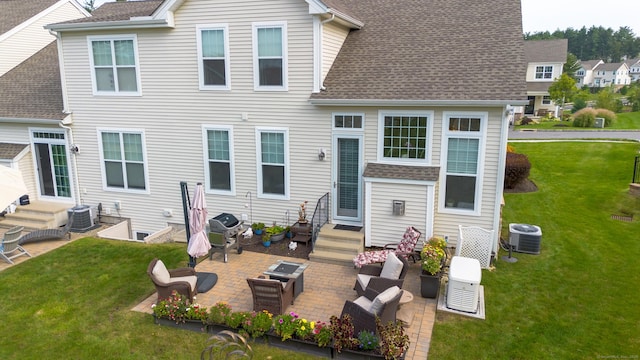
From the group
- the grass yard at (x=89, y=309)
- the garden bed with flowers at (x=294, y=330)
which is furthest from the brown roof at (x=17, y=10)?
the garden bed with flowers at (x=294, y=330)

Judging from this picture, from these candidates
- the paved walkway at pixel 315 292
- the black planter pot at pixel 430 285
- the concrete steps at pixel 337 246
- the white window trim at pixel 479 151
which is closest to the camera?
the paved walkway at pixel 315 292

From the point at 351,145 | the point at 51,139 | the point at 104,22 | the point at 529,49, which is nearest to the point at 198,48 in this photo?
the point at 104,22

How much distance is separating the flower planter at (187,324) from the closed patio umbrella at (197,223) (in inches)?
68.9

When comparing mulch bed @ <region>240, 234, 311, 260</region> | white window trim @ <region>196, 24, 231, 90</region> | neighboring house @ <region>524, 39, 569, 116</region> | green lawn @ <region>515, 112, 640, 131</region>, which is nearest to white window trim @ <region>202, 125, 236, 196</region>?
white window trim @ <region>196, 24, 231, 90</region>

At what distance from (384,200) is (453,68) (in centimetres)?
400

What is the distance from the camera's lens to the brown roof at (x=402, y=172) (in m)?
10.8

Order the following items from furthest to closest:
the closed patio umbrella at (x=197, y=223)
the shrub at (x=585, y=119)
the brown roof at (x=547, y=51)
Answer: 1. the brown roof at (x=547, y=51)
2. the shrub at (x=585, y=119)
3. the closed patio umbrella at (x=197, y=223)

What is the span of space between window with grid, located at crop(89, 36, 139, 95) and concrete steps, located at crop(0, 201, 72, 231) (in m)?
4.27

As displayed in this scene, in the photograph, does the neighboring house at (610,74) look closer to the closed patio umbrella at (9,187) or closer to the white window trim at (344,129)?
the white window trim at (344,129)

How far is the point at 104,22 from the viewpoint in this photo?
1285cm

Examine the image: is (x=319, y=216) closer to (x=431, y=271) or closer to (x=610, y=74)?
(x=431, y=271)

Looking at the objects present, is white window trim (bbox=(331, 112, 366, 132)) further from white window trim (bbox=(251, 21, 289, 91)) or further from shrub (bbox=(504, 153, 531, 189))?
shrub (bbox=(504, 153, 531, 189))

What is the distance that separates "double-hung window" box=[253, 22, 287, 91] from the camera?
468 inches

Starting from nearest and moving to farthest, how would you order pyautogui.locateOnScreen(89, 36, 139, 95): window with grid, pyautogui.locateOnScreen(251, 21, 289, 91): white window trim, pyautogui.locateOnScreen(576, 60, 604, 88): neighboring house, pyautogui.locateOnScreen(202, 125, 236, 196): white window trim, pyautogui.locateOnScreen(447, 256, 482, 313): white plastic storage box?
pyautogui.locateOnScreen(447, 256, 482, 313): white plastic storage box < pyautogui.locateOnScreen(251, 21, 289, 91): white window trim < pyautogui.locateOnScreen(202, 125, 236, 196): white window trim < pyautogui.locateOnScreen(89, 36, 139, 95): window with grid < pyautogui.locateOnScreen(576, 60, 604, 88): neighboring house
